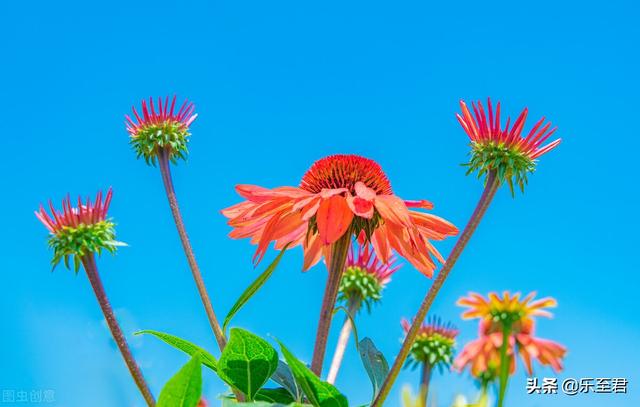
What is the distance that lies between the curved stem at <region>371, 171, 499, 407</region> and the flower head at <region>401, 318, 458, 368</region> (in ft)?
3.63

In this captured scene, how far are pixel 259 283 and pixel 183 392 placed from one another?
247 millimetres

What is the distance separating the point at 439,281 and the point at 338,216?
0.21 metres

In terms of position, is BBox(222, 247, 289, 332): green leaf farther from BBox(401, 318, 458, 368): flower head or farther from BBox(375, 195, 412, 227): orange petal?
BBox(401, 318, 458, 368): flower head

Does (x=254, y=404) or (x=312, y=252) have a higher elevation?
(x=312, y=252)

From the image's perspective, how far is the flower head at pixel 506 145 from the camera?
1.41 meters

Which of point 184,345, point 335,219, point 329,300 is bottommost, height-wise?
point 184,345

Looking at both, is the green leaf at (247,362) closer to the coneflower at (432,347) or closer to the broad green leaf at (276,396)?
the broad green leaf at (276,396)

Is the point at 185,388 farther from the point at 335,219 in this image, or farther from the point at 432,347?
the point at 432,347

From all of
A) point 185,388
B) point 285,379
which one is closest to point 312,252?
point 285,379

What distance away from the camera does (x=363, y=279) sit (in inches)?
90.5

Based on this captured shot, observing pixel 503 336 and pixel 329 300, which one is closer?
pixel 503 336

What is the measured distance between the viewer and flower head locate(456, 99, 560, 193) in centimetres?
141

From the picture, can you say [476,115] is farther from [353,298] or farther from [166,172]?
[353,298]

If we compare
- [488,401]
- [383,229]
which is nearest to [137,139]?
[383,229]
